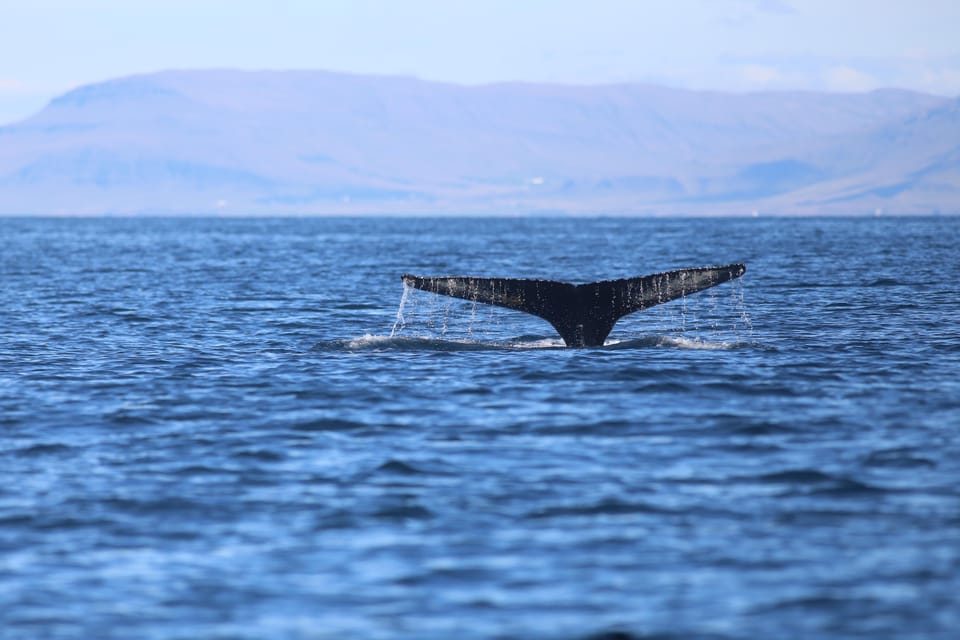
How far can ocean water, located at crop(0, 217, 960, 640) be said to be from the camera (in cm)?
868

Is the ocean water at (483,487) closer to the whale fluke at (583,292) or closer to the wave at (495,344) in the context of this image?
the wave at (495,344)

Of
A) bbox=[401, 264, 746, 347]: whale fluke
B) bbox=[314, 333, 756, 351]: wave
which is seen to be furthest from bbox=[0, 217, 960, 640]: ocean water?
bbox=[401, 264, 746, 347]: whale fluke

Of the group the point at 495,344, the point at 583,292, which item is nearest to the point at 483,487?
the point at 583,292

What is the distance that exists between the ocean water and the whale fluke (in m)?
0.71

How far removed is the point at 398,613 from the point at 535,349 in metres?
12.8

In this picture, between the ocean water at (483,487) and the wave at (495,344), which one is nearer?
the ocean water at (483,487)

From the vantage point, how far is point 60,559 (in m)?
9.89

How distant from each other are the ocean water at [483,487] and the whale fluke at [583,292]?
712 mm

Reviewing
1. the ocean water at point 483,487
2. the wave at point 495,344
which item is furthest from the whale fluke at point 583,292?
the wave at point 495,344

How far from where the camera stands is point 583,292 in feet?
63.8

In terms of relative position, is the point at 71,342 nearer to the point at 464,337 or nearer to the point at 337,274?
the point at 464,337

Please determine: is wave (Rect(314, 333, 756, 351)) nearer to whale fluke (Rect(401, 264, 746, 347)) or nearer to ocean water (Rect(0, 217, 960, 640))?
ocean water (Rect(0, 217, 960, 640))

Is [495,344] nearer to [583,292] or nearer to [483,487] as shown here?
[583,292]

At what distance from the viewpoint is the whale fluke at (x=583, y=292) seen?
17969 millimetres
